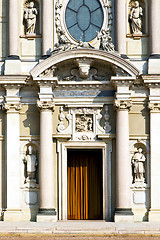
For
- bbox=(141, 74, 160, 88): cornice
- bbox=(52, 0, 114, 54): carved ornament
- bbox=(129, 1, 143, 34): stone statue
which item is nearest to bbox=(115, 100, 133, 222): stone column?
bbox=(141, 74, 160, 88): cornice

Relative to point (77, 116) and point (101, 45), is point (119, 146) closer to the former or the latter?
point (77, 116)

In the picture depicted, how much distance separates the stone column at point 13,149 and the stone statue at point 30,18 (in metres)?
2.17

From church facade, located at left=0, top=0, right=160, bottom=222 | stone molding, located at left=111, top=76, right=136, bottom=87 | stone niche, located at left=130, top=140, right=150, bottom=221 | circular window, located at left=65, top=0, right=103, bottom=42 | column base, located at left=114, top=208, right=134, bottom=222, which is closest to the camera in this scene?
column base, located at left=114, top=208, right=134, bottom=222

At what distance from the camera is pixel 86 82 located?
924 inches

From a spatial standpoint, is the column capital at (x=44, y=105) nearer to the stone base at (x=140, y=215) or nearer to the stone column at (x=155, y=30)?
the stone column at (x=155, y=30)

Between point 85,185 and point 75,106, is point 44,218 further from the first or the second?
point 75,106

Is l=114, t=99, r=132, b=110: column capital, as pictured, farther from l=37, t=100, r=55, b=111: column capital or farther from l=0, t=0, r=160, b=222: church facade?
l=37, t=100, r=55, b=111: column capital

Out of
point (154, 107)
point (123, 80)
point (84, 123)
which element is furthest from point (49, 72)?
point (154, 107)

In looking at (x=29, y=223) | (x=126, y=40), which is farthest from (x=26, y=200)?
(x=126, y=40)

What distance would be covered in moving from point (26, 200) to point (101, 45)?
19.1ft

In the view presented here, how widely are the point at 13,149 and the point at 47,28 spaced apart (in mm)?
4280

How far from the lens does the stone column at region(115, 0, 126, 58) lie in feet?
76.9

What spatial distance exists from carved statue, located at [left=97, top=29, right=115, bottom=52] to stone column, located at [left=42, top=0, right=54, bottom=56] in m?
1.68

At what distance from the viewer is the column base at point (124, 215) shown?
74.8ft
